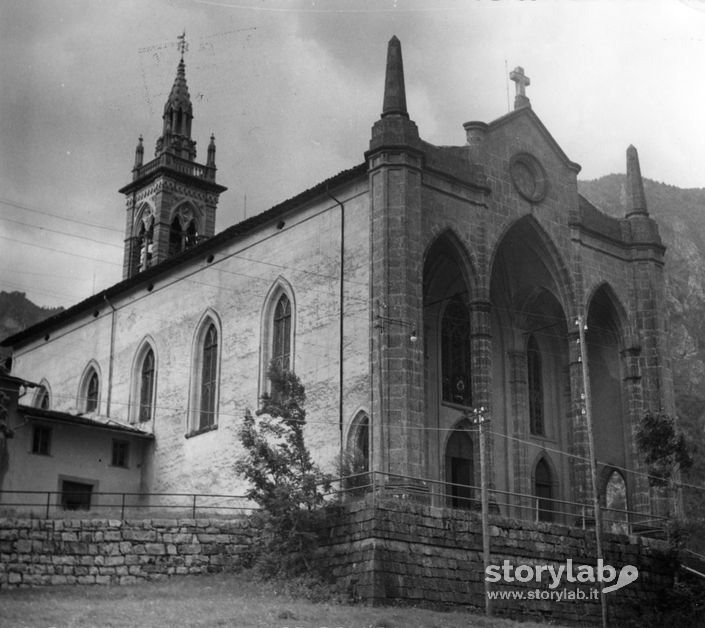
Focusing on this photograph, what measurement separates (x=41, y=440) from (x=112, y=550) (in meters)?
11.6

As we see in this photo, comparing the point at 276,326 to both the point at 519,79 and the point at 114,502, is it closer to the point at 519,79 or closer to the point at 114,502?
the point at 114,502

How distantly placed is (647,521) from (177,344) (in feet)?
65.2

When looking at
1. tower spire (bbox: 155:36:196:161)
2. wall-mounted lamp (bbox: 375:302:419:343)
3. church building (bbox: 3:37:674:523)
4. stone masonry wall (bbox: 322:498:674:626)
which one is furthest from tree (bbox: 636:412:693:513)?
tower spire (bbox: 155:36:196:161)

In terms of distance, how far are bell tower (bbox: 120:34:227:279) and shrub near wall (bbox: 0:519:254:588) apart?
33152 millimetres

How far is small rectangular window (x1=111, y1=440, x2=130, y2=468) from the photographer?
45.1 metres

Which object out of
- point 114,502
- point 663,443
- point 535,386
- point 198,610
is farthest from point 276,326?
point 198,610

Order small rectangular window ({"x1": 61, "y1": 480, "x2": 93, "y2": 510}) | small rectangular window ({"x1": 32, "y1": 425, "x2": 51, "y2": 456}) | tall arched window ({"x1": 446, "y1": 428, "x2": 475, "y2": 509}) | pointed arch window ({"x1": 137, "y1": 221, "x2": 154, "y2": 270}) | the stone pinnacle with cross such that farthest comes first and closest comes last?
pointed arch window ({"x1": 137, "y1": 221, "x2": 154, "y2": 270}) < the stone pinnacle with cross < small rectangular window ({"x1": 61, "y1": 480, "x2": 93, "y2": 510}) < small rectangular window ({"x1": 32, "y1": 425, "x2": 51, "y2": 456}) < tall arched window ({"x1": 446, "y1": 428, "x2": 475, "y2": 509})

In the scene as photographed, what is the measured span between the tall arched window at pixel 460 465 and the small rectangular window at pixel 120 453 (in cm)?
1381

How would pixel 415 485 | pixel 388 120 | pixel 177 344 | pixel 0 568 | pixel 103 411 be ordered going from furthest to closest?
pixel 103 411
pixel 177 344
pixel 388 120
pixel 415 485
pixel 0 568

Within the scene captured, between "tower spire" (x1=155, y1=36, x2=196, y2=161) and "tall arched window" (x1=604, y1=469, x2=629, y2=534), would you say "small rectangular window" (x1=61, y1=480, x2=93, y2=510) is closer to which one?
"tall arched window" (x1=604, y1=469, x2=629, y2=534)

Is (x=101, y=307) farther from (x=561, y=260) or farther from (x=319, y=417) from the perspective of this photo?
(x=561, y=260)

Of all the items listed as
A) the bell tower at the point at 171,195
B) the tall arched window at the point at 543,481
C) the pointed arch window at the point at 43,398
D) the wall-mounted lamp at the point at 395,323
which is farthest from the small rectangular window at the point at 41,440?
the bell tower at the point at 171,195

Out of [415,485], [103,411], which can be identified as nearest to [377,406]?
[415,485]

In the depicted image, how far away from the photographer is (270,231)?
137 ft
